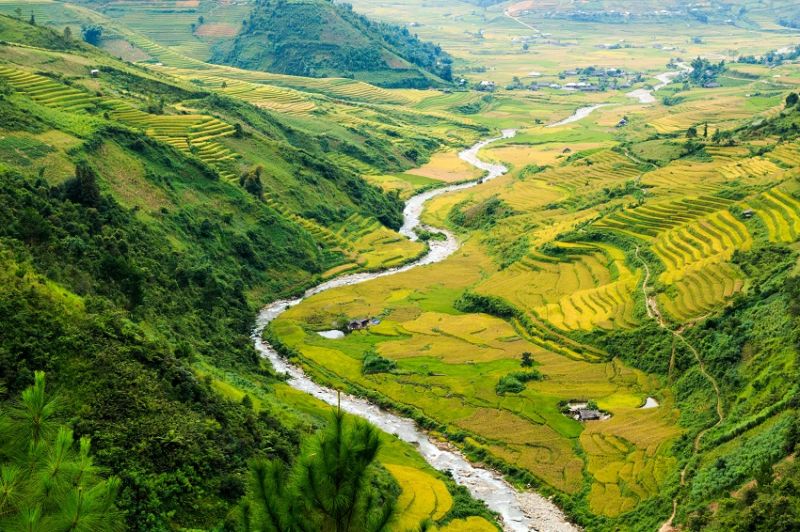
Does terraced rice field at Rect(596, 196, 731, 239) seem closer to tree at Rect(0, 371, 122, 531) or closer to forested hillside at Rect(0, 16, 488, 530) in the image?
forested hillside at Rect(0, 16, 488, 530)

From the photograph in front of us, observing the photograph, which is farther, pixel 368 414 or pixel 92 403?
pixel 368 414

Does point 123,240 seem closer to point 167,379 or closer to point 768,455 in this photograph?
point 167,379

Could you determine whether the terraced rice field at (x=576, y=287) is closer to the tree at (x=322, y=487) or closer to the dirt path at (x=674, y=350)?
A: the dirt path at (x=674, y=350)

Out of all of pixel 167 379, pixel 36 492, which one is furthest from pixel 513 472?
pixel 36 492

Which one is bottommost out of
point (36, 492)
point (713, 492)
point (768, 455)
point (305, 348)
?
point (305, 348)

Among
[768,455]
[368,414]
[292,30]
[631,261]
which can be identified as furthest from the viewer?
[292,30]

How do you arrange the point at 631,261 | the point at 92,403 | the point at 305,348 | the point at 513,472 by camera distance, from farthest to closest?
the point at 631,261, the point at 305,348, the point at 513,472, the point at 92,403

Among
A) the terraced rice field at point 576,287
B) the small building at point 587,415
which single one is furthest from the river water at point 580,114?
the small building at point 587,415

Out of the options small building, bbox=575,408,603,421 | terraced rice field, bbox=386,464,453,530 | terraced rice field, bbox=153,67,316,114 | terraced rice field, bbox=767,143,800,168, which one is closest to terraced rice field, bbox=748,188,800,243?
terraced rice field, bbox=767,143,800,168

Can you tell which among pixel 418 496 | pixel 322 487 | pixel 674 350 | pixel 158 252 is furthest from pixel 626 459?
pixel 158 252
